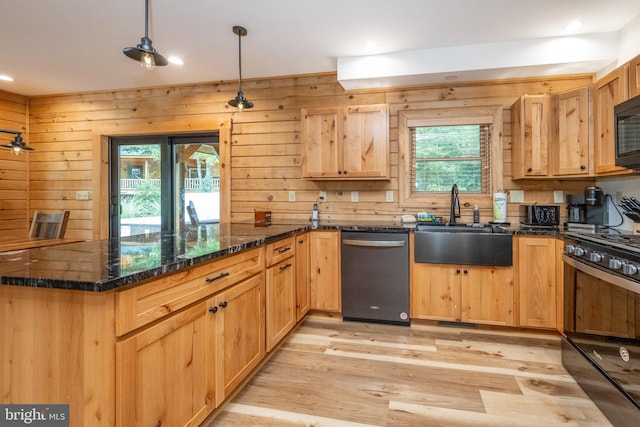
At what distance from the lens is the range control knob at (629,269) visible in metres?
1.57

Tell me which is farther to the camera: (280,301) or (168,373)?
(280,301)

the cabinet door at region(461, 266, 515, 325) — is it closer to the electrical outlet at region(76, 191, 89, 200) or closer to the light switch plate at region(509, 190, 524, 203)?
the light switch plate at region(509, 190, 524, 203)

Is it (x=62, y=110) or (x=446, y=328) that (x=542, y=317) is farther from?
(x=62, y=110)

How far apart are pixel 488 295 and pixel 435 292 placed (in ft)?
1.41

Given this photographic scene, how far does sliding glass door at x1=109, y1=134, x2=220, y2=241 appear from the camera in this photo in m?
4.34

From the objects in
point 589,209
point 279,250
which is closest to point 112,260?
point 279,250

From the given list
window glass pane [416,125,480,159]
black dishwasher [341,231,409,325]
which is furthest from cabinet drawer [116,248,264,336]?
window glass pane [416,125,480,159]

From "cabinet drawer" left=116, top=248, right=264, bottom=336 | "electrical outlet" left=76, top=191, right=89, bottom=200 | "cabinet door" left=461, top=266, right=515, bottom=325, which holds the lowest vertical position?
"cabinet door" left=461, top=266, right=515, bottom=325

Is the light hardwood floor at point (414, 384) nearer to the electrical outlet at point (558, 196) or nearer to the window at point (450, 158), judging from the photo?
the electrical outlet at point (558, 196)

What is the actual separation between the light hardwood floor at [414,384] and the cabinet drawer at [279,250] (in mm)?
714

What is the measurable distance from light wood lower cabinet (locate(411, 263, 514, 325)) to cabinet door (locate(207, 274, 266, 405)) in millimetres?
1497

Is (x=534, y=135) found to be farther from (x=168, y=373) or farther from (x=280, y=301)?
(x=168, y=373)

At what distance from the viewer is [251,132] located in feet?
13.3

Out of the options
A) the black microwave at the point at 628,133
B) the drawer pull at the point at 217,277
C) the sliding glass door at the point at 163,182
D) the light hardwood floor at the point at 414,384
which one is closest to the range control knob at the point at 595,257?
the black microwave at the point at 628,133
